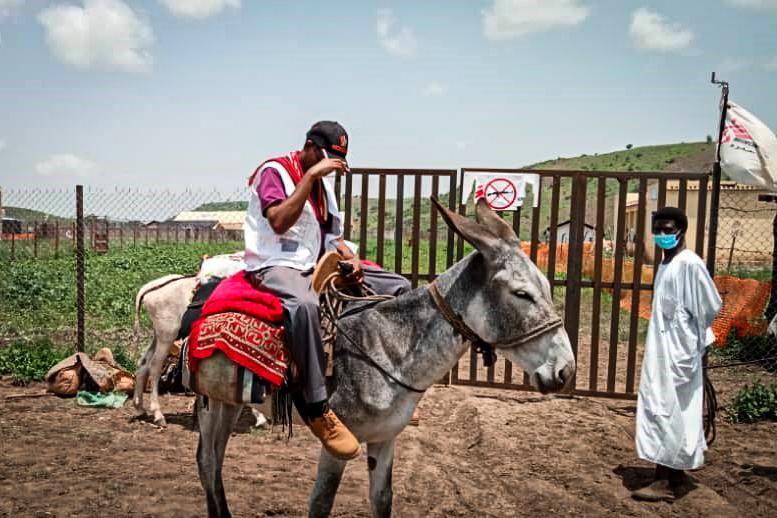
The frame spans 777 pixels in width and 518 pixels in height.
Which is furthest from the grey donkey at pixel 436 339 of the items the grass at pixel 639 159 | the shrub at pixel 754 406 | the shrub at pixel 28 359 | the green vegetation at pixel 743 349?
the grass at pixel 639 159

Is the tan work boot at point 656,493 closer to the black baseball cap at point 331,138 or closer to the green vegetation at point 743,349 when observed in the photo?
the black baseball cap at point 331,138

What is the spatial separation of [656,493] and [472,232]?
3501mm

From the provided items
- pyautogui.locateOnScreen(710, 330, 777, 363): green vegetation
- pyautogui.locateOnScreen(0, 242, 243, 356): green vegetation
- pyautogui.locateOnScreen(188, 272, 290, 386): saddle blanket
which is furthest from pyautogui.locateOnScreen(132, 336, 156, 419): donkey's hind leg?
pyautogui.locateOnScreen(710, 330, 777, 363): green vegetation

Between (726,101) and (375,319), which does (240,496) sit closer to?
(375,319)

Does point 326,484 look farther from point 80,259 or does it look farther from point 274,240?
point 80,259

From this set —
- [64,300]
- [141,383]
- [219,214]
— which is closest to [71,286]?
[64,300]

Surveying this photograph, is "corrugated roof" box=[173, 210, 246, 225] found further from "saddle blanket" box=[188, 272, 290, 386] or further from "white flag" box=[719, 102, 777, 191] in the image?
"saddle blanket" box=[188, 272, 290, 386]

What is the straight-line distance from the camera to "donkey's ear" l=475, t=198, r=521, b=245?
316 cm

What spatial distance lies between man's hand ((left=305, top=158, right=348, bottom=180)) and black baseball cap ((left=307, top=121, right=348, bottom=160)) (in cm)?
7

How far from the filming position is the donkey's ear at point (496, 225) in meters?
3.16

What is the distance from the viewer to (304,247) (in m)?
3.52

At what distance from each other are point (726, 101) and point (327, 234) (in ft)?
17.5

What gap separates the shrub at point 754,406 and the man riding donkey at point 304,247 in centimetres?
553

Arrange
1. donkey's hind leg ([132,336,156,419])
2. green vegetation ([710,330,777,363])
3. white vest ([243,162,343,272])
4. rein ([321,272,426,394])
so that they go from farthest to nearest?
green vegetation ([710,330,777,363]), donkey's hind leg ([132,336,156,419]), white vest ([243,162,343,272]), rein ([321,272,426,394])
